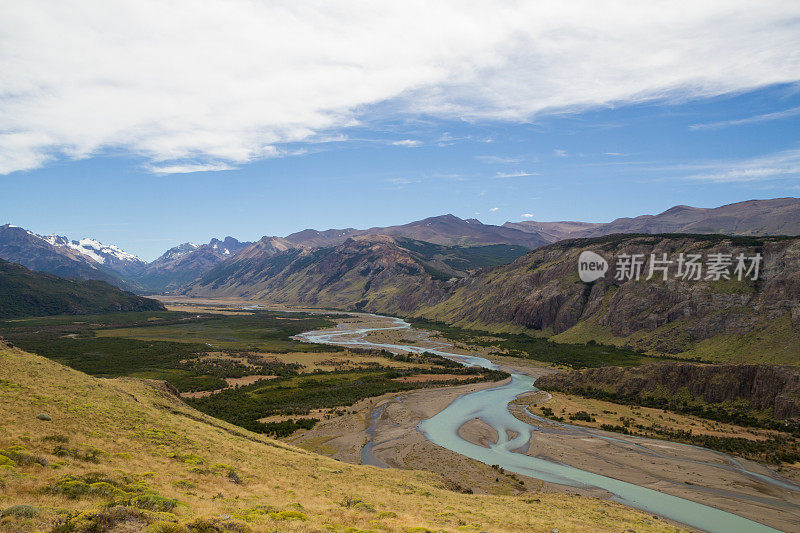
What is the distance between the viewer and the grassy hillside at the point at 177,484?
18516 millimetres

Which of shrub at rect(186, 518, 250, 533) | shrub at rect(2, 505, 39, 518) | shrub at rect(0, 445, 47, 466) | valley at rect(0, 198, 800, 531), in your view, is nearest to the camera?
shrub at rect(2, 505, 39, 518)

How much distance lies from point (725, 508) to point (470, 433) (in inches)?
1347

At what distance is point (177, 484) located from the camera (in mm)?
25094

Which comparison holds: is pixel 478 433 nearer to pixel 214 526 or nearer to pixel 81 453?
pixel 214 526

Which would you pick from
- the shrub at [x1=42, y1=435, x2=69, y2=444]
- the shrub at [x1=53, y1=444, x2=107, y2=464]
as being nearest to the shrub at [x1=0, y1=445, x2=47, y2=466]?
the shrub at [x1=53, y1=444, x2=107, y2=464]

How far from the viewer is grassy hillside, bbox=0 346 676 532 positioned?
60.7ft

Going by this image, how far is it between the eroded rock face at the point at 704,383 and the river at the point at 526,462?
47.5 ft

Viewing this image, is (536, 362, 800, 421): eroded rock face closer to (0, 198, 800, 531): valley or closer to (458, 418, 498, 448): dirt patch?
(0, 198, 800, 531): valley

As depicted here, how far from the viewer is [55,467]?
71.4 ft

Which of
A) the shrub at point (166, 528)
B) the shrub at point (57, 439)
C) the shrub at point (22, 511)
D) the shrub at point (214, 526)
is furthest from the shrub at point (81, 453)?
the shrub at point (214, 526)

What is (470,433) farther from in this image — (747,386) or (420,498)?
(747,386)

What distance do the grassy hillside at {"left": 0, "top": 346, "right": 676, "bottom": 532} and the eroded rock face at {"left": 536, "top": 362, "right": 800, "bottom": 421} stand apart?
2161 inches

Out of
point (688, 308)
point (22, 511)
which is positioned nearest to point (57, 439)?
point (22, 511)

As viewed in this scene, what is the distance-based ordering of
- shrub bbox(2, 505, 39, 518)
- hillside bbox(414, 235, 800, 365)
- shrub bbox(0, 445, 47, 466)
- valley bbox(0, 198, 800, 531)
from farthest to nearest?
hillside bbox(414, 235, 800, 365) → valley bbox(0, 198, 800, 531) → shrub bbox(0, 445, 47, 466) → shrub bbox(2, 505, 39, 518)
